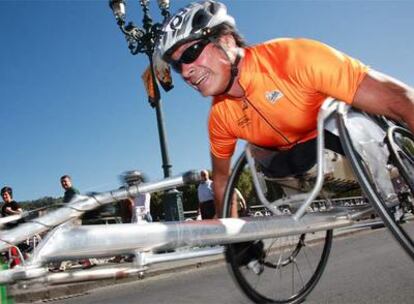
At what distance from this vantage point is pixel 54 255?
1546mm

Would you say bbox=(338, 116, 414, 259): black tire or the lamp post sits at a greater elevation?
the lamp post

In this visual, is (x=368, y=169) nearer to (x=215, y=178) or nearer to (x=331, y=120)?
(x=331, y=120)

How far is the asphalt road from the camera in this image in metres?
4.79

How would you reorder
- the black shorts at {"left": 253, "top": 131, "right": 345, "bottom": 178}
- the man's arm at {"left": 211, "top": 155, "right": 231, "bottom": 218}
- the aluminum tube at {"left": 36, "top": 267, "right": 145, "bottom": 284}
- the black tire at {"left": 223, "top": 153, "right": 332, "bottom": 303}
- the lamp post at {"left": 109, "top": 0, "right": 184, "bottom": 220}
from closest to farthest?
the aluminum tube at {"left": 36, "top": 267, "right": 145, "bottom": 284}
the black shorts at {"left": 253, "top": 131, "right": 345, "bottom": 178}
the black tire at {"left": 223, "top": 153, "right": 332, "bottom": 303}
the man's arm at {"left": 211, "top": 155, "right": 231, "bottom": 218}
the lamp post at {"left": 109, "top": 0, "right": 184, "bottom": 220}

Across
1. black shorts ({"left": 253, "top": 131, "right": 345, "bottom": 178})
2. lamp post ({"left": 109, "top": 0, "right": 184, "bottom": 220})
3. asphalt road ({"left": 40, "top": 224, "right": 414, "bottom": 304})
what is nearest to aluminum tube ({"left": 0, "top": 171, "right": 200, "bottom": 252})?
black shorts ({"left": 253, "top": 131, "right": 345, "bottom": 178})

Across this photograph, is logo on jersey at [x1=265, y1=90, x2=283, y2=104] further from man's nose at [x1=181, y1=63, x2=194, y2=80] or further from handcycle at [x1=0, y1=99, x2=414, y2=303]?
man's nose at [x1=181, y1=63, x2=194, y2=80]

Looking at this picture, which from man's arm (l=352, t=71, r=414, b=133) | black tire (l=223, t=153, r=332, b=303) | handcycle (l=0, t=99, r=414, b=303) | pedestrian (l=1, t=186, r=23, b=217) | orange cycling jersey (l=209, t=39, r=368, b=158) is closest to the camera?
handcycle (l=0, t=99, r=414, b=303)

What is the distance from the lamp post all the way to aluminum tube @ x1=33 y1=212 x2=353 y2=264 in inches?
327

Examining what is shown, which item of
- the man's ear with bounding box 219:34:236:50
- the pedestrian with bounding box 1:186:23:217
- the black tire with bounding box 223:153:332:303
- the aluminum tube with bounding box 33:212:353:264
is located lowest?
the black tire with bounding box 223:153:332:303

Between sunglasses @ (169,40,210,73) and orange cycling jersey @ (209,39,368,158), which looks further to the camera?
sunglasses @ (169,40,210,73)

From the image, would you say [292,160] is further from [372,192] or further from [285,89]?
[372,192]

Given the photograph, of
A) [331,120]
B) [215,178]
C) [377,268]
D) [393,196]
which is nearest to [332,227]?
[393,196]

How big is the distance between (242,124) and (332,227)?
82cm

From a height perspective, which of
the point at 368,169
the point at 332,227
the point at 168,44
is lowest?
the point at 332,227
